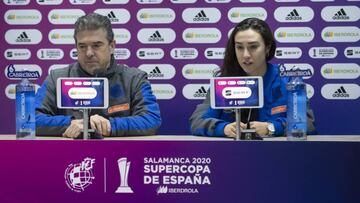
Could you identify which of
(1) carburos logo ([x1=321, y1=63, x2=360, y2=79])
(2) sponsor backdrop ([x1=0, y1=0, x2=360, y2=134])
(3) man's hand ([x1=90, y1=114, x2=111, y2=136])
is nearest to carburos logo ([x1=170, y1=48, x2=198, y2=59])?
(2) sponsor backdrop ([x1=0, y1=0, x2=360, y2=134])

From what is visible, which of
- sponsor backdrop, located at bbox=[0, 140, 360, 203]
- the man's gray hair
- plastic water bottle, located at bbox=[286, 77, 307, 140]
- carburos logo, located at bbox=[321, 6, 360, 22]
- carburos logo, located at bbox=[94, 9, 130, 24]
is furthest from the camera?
carburos logo, located at bbox=[94, 9, 130, 24]

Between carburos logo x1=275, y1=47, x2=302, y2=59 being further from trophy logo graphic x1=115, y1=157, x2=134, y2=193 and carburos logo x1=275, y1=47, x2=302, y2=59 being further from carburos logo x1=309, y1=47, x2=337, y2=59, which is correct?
trophy logo graphic x1=115, y1=157, x2=134, y2=193

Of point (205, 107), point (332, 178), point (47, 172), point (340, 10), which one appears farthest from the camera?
point (340, 10)

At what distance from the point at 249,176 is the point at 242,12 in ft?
8.02

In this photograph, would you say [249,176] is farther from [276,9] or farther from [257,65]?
[276,9]

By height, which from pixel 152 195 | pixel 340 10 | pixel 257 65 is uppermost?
pixel 340 10

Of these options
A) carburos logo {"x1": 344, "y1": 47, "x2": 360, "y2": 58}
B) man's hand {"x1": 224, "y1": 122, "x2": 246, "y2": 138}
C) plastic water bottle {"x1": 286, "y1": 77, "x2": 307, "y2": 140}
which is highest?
carburos logo {"x1": 344, "y1": 47, "x2": 360, "y2": 58}

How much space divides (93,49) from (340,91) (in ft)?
6.53

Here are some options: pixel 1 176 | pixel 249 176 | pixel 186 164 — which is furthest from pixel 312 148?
pixel 1 176

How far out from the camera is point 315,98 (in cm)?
409

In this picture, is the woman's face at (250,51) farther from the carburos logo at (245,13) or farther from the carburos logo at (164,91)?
the carburos logo at (164,91)

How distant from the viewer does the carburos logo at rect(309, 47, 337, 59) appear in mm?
4062

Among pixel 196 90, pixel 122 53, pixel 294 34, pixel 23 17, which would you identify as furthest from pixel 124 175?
pixel 23 17

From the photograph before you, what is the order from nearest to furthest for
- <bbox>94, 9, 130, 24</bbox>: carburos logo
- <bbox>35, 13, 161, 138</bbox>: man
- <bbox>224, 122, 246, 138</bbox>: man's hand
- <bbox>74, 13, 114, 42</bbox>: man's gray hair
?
<bbox>224, 122, 246, 138</bbox>: man's hand → <bbox>35, 13, 161, 138</bbox>: man → <bbox>74, 13, 114, 42</bbox>: man's gray hair → <bbox>94, 9, 130, 24</bbox>: carburos logo
